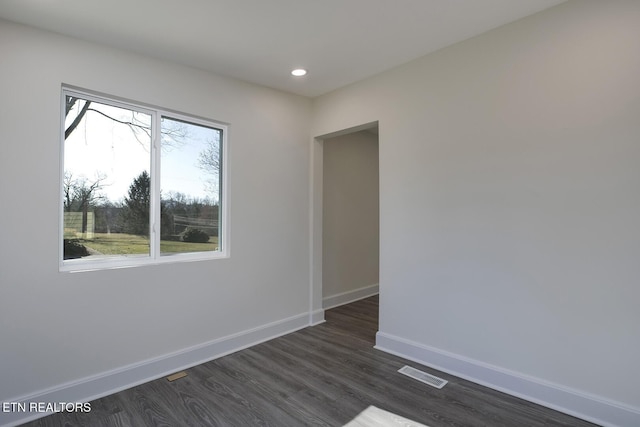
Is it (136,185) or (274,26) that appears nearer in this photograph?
(274,26)

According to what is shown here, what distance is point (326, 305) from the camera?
4609 mm

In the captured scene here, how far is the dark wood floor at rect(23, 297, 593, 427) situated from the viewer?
2.12 meters

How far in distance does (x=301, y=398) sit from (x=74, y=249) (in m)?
2.03

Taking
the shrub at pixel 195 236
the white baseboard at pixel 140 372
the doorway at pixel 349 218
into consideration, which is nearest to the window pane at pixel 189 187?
the shrub at pixel 195 236

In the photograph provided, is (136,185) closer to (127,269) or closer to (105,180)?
(105,180)

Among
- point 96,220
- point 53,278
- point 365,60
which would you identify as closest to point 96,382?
point 53,278

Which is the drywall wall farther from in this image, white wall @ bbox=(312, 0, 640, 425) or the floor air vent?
the floor air vent

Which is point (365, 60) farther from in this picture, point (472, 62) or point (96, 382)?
point (96, 382)

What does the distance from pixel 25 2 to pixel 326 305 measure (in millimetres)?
4142

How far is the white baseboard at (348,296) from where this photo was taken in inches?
183

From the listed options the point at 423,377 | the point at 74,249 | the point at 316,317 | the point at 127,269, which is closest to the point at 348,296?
the point at 316,317

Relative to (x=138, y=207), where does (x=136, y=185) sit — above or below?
above

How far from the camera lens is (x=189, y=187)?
3086 mm

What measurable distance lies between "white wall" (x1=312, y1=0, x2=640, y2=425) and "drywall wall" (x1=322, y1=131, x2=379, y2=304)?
154cm
